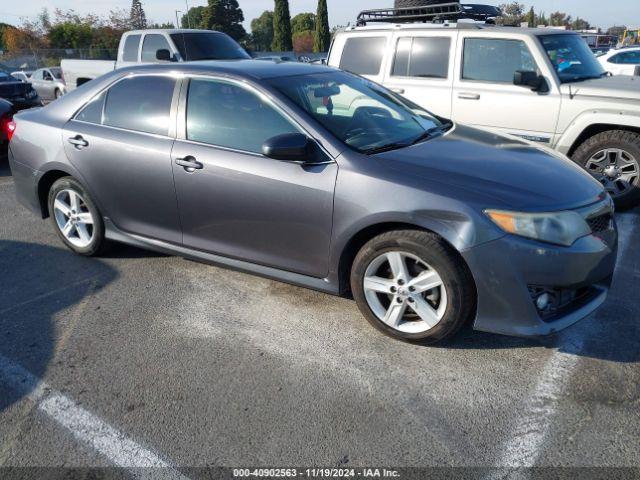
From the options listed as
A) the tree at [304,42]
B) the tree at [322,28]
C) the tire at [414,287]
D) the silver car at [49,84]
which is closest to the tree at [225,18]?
the tree at [304,42]

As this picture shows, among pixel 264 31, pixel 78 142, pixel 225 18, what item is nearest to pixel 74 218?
pixel 78 142

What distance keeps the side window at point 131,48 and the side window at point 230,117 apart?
27.0 feet

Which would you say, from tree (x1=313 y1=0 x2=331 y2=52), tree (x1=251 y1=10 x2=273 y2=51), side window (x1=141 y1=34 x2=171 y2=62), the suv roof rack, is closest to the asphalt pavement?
the suv roof rack

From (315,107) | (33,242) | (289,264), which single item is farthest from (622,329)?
(33,242)

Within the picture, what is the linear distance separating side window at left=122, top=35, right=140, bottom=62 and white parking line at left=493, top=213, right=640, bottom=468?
10412mm

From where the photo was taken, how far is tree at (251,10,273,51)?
2746 inches

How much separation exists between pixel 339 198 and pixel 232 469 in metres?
1.60

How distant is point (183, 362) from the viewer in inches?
126

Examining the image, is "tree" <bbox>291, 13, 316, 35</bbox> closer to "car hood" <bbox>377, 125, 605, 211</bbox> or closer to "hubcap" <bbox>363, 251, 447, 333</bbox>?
"car hood" <bbox>377, 125, 605, 211</bbox>

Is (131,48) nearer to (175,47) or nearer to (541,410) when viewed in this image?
(175,47)

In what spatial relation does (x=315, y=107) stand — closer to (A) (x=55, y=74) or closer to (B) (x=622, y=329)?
(B) (x=622, y=329)

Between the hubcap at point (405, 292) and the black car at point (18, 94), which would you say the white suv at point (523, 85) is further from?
the black car at point (18, 94)

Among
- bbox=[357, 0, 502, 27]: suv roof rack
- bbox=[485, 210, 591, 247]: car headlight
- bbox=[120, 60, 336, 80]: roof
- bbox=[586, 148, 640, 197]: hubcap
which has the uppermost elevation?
bbox=[357, 0, 502, 27]: suv roof rack

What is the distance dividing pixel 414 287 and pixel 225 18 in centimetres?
5660
